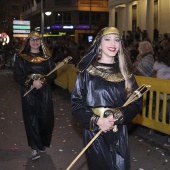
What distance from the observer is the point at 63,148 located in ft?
23.8

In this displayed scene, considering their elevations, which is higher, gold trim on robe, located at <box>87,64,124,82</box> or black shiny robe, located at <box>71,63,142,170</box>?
gold trim on robe, located at <box>87,64,124,82</box>

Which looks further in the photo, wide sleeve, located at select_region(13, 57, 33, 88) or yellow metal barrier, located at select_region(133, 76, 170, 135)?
yellow metal barrier, located at select_region(133, 76, 170, 135)

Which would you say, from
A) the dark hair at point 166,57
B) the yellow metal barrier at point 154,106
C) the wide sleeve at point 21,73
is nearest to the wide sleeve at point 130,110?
the wide sleeve at point 21,73

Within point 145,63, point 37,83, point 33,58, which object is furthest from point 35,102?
point 145,63

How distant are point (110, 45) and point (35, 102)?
9.80 feet

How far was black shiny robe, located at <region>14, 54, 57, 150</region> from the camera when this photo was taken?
6.45 meters

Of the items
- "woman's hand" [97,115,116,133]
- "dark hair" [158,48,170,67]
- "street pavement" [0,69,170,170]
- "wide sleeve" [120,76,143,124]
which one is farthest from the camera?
"dark hair" [158,48,170,67]

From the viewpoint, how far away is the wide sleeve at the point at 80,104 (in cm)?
377

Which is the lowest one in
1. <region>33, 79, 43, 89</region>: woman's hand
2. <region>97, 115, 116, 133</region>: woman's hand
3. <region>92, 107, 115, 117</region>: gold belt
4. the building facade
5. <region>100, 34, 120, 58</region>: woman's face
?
<region>97, 115, 116, 133</region>: woman's hand

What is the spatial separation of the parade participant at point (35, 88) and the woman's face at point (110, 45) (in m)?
2.68

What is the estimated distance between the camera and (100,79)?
3.80m

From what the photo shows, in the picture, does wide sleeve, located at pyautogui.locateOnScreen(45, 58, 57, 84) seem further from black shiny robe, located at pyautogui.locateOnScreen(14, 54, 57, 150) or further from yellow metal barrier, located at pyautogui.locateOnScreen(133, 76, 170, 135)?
yellow metal barrier, located at pyautogui.locateOnScreen(133, 76, 170, 135)

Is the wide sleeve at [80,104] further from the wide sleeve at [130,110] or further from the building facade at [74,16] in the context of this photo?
the building facade at [74,16]

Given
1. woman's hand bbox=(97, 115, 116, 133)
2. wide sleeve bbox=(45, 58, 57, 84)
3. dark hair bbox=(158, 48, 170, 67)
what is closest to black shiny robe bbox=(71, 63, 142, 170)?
woman's hand bbox=(97, 115, 116, 133)
